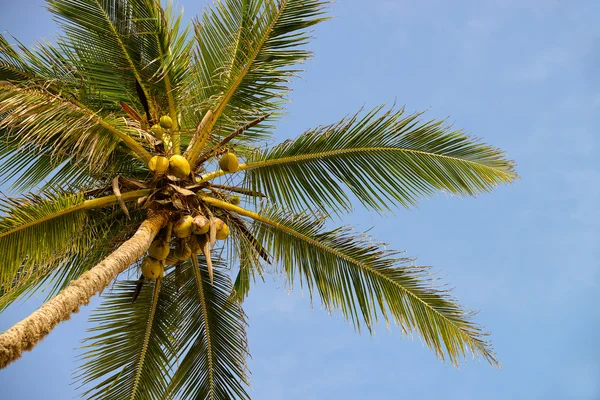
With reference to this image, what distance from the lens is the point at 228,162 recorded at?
6.21 meters

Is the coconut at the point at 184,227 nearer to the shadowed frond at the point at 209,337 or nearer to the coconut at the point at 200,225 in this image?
the coconut at the point at 200,225

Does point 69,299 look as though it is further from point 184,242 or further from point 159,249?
point 184,242

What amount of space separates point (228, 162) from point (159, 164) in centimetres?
76

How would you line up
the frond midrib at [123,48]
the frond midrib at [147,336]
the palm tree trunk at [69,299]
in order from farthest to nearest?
the frond midrib at [123,48]
the frond midrib at [147,336]
the palm tree trunk at [69,299]

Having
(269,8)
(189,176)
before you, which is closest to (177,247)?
(189,176)

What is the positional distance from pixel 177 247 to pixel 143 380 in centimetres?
151

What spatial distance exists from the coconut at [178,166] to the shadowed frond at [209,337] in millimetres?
1538

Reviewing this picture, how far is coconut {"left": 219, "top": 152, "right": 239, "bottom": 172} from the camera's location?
20.3ft

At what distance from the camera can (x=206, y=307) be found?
23.5 ft

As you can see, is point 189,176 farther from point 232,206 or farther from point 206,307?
point 206,307

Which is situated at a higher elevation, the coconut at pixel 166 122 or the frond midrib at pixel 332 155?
the coconut at pixel 166 122

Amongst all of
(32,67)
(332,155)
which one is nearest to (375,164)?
(332,155)

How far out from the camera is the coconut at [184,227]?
562cm

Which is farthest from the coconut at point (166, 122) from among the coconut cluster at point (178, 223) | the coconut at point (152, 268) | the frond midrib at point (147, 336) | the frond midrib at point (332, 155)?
the frond midrib at point (147, 336)
